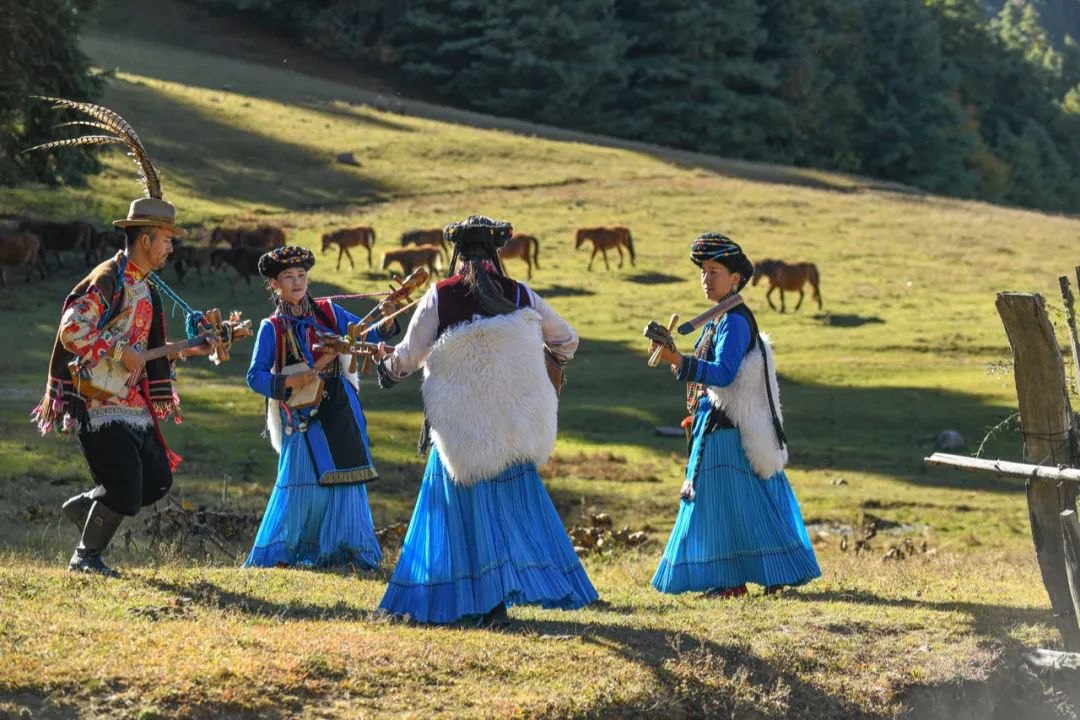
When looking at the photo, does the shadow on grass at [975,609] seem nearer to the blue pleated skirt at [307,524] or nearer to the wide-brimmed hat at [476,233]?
the blue pleated skirt at [307,524]

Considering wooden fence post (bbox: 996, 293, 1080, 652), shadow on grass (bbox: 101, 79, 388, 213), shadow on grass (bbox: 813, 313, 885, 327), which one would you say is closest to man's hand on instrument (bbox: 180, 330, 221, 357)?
wooden fence post (bbox: 996, 293, 1080, 652)

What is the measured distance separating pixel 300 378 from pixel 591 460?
995cm

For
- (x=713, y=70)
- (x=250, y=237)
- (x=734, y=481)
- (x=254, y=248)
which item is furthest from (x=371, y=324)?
(x=713, y=70)

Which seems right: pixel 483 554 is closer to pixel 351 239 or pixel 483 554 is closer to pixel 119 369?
pixel 119 369

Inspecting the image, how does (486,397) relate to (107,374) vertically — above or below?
above

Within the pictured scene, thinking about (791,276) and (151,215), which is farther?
(791,276)

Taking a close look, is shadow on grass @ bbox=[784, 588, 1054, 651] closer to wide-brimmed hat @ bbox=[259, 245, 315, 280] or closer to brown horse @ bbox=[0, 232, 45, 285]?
wide-brimmed hat @ bbox=[259, 245, 315, 280]

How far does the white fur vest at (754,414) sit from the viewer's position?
10219 millimetres

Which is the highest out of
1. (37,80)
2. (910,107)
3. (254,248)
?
(910,107)

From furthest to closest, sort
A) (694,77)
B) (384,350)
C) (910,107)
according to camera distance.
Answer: (910,107), (694,77), (384,350)

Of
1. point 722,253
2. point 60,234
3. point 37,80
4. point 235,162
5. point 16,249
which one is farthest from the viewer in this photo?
point 235,162

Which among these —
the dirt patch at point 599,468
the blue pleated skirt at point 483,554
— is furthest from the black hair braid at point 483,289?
the dirt patch at point 599,468

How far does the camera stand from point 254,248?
33969mm

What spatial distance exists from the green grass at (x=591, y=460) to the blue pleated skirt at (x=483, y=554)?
223mm
